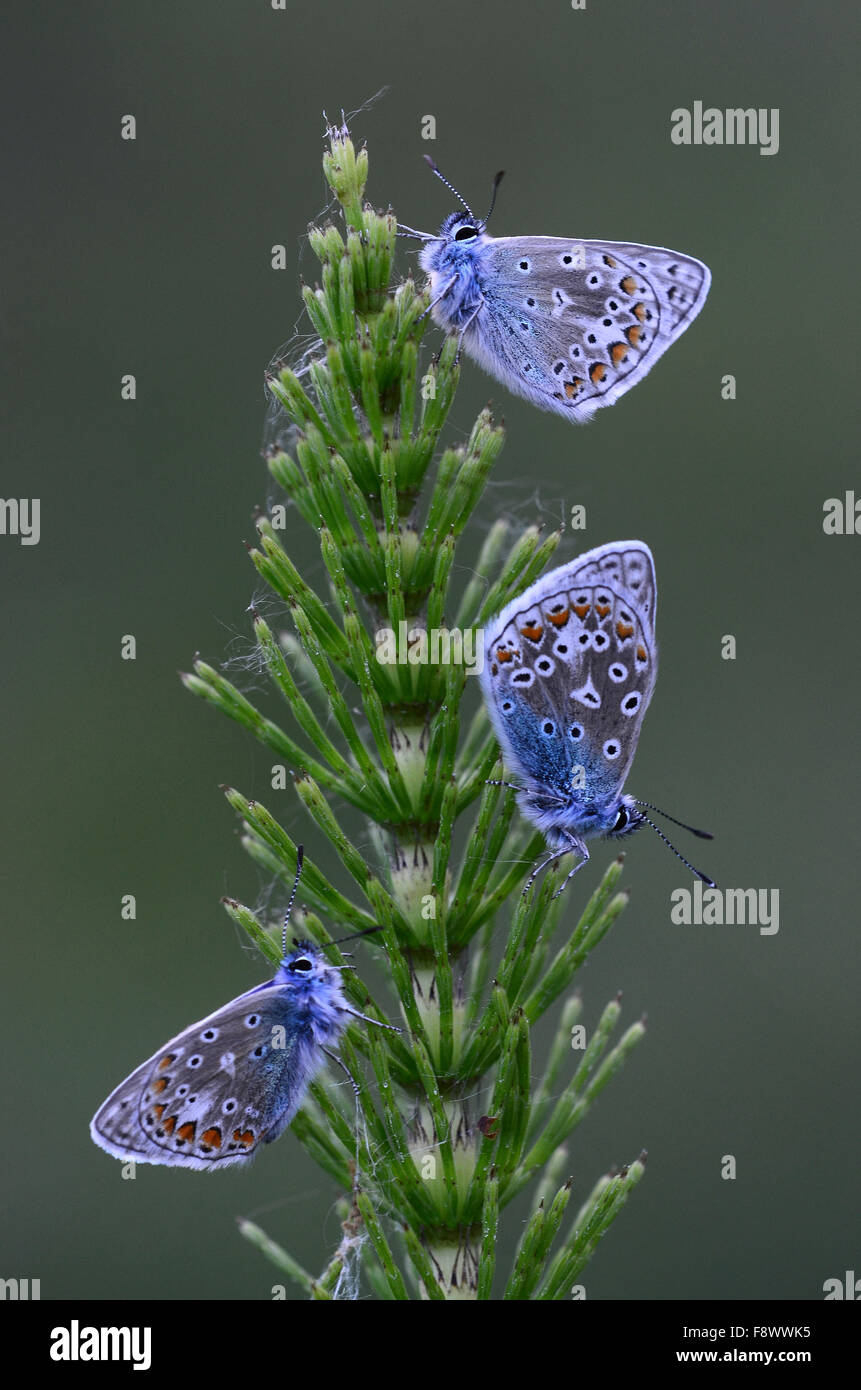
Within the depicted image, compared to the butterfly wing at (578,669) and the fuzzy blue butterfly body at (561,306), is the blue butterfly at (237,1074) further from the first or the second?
the fuzzy blue butterfly body at (561,306)

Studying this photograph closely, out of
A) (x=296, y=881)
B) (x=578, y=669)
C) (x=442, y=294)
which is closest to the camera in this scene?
(x=578, y=669)

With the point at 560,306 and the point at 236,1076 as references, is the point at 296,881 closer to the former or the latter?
the point at 236,1076

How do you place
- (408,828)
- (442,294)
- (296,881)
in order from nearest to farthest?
(296,881) < (408,828) < (442,294)

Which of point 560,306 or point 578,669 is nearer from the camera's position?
point 578,669

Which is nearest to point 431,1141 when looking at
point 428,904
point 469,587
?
point 428,904

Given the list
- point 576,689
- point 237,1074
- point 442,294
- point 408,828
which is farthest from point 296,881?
point 442,294

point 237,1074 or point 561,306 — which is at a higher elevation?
point 561,306
